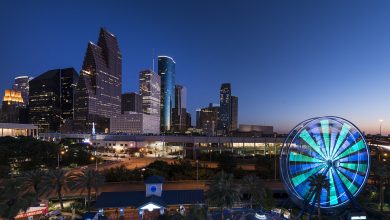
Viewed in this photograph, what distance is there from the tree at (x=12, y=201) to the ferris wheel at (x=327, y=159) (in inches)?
1091

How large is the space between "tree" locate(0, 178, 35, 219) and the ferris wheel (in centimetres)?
2771

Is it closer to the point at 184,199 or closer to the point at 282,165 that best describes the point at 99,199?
the point at 184,199

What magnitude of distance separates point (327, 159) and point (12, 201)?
34976 millimetres

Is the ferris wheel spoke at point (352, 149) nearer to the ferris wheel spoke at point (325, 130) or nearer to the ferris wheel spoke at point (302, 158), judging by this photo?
the ferris wheel spoke at point (325, 130)

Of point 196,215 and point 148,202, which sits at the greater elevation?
point 196,215

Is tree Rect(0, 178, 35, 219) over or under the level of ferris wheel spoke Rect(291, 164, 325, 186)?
under

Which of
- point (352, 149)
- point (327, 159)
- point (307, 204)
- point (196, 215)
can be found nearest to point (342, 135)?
point (352, 149)

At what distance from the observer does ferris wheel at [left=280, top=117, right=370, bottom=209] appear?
3759 cm

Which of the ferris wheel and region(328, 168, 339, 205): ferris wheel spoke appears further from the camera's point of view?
the ferris wheel

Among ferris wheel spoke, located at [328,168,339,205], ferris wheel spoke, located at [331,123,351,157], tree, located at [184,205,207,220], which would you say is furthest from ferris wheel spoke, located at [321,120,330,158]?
tree, located at [184,205,207,220]

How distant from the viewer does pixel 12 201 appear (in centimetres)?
2991

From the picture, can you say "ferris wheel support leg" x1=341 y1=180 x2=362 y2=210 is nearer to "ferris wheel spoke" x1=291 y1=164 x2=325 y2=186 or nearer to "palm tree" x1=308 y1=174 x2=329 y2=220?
"ferris wheel spoke" x1=291 y1=164 x2=325 y2=186

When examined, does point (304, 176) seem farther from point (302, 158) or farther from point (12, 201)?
point (12, 201)

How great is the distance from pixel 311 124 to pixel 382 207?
51.0 ft
